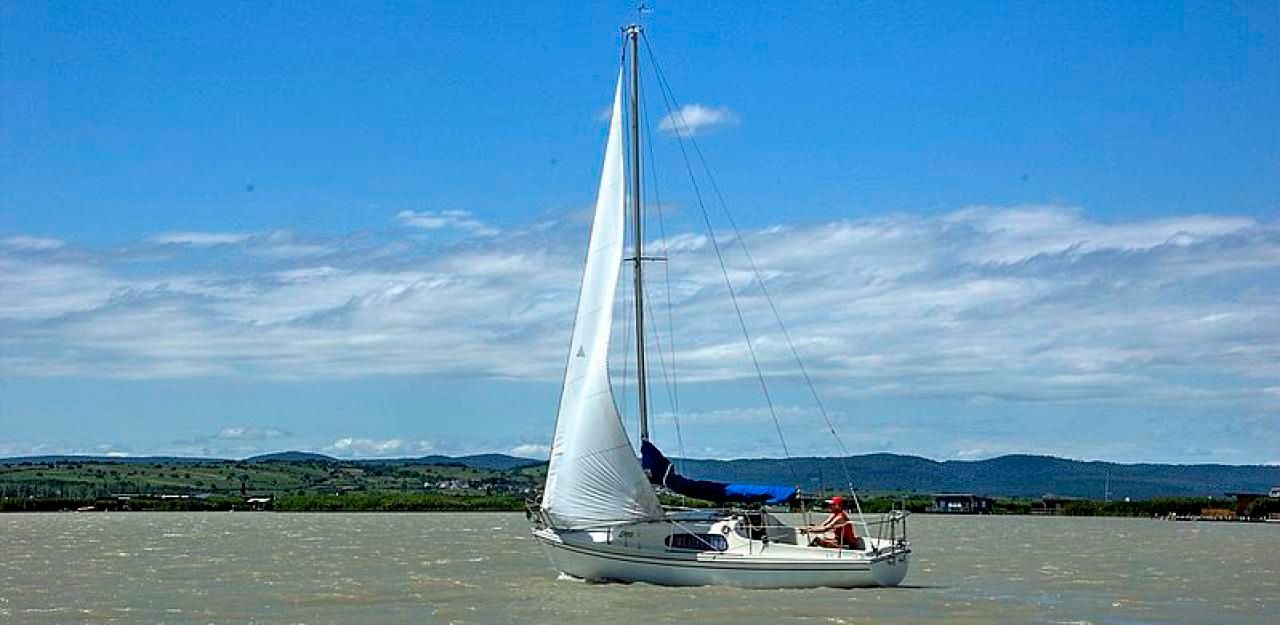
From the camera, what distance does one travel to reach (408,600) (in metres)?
43.5

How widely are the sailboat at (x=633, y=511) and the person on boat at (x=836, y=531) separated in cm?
32

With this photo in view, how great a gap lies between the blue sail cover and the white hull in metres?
1.64

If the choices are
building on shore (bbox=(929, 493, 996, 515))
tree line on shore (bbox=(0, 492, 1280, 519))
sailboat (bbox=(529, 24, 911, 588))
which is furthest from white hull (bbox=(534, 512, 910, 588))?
building on shore (bbox=(929, 493, 996, 515))

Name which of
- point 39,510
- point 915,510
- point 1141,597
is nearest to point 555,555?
point 1141,597

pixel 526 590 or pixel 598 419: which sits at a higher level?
pixel 598 419

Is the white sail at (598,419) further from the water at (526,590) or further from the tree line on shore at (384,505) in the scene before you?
the tree line on shore at (384,505)

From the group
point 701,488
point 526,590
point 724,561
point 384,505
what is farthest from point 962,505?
point 724,561

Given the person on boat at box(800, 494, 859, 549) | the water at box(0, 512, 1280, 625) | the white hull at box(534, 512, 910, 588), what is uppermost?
the person on boat at box(800, 494, 859, 549)

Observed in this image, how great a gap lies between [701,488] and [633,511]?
268 cm

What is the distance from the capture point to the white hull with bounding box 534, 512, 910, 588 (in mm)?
43688

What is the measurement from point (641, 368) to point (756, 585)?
6.39m

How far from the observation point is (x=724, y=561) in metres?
43.7

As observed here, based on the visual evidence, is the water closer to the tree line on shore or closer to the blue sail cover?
the blue sail cover

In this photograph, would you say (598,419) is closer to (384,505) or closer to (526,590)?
(526,590)
